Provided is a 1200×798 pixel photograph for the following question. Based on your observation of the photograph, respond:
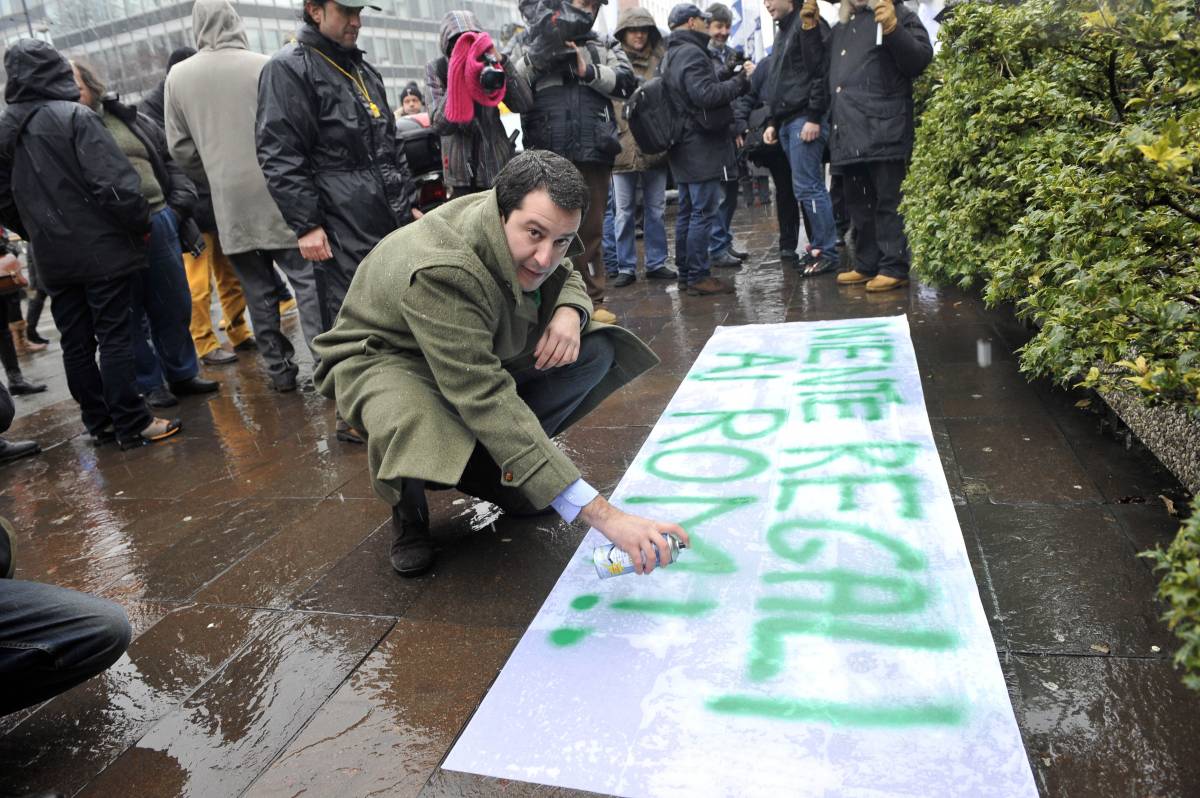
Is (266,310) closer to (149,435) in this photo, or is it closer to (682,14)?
(149,435)

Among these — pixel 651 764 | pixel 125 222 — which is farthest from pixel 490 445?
pixel 125 222

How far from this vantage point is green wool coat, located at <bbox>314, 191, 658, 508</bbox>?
89.4 inches

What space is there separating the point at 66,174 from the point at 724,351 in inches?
134

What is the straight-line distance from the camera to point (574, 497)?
2.22 metres

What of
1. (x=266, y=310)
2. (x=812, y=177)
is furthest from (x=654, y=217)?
(x=266, y=310)

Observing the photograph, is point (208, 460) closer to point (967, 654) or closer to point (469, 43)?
point (469, 43)

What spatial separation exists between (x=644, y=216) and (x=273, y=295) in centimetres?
321

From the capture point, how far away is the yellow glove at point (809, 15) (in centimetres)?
563

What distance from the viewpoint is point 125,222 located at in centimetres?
427

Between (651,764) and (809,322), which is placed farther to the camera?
(809,322)

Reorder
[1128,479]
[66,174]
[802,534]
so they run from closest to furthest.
Answer: [802,534]
[1128,479]
[66,174]

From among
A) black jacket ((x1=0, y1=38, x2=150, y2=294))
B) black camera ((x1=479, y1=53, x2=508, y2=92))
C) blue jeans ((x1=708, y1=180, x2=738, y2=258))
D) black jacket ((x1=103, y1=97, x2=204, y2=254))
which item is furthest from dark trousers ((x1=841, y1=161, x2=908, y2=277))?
black jacket ((x1=0, y1=38, x2=150, y2=294))

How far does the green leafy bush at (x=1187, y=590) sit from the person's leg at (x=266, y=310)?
15.7ft

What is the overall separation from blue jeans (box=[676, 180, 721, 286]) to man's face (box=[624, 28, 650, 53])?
3.99ft
